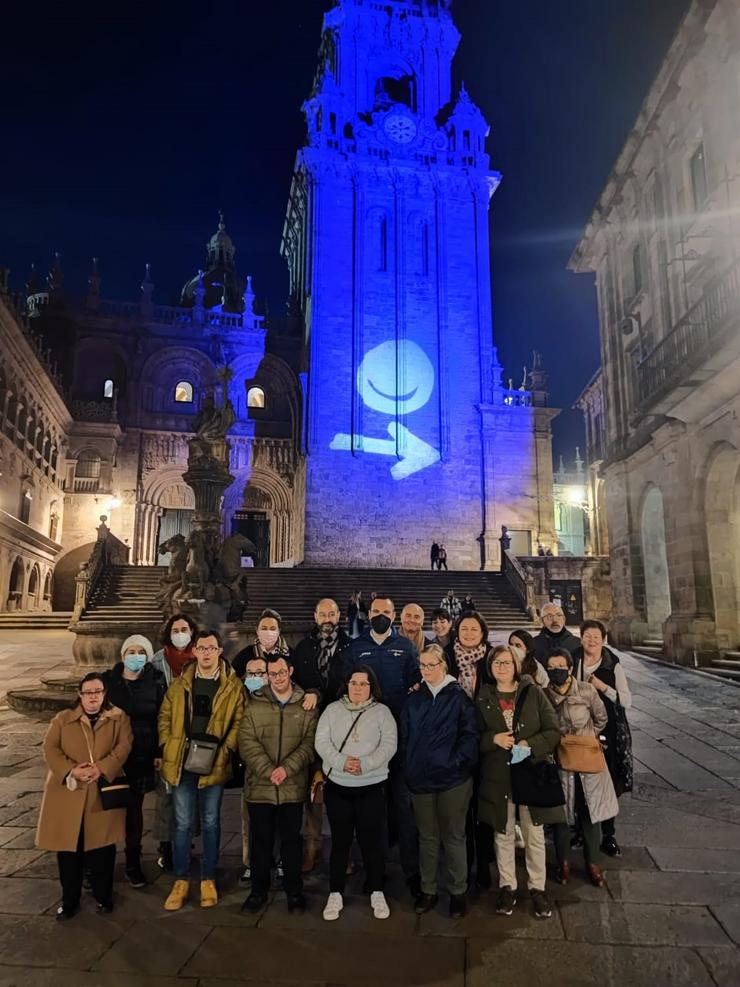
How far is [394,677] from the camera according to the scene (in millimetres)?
4777

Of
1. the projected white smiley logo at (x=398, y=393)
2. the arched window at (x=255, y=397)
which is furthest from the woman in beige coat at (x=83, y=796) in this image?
the arched window at (x=255, y=397)

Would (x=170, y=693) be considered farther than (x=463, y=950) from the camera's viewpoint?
Yes

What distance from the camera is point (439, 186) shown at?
34719 millimetres

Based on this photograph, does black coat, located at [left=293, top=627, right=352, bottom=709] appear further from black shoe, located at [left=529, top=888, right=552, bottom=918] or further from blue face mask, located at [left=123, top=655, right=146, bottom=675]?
black shoe, located at [left=529, top=888, right=552, bottom=918]

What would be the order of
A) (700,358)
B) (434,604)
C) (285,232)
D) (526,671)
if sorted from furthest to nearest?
(285,232)
(434,604)
(700,358)
(526,671)

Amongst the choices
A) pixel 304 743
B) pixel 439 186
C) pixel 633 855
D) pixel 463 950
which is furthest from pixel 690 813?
pixel 439 186

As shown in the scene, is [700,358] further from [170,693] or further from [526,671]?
[170,693]

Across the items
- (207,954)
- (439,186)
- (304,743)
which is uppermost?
(439,186)

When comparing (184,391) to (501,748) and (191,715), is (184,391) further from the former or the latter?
(501,748)

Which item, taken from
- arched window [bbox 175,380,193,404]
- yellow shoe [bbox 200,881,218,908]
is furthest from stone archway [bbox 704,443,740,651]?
arched window [bbox 175,380,193,404]

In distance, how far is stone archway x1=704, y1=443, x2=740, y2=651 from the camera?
1428 cm

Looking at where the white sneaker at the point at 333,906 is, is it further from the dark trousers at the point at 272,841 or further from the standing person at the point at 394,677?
the standing person at the point at 394,677

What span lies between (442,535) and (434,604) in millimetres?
9032

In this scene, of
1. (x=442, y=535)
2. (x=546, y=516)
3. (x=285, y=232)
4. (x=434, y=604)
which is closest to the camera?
(x=434, y=604)
